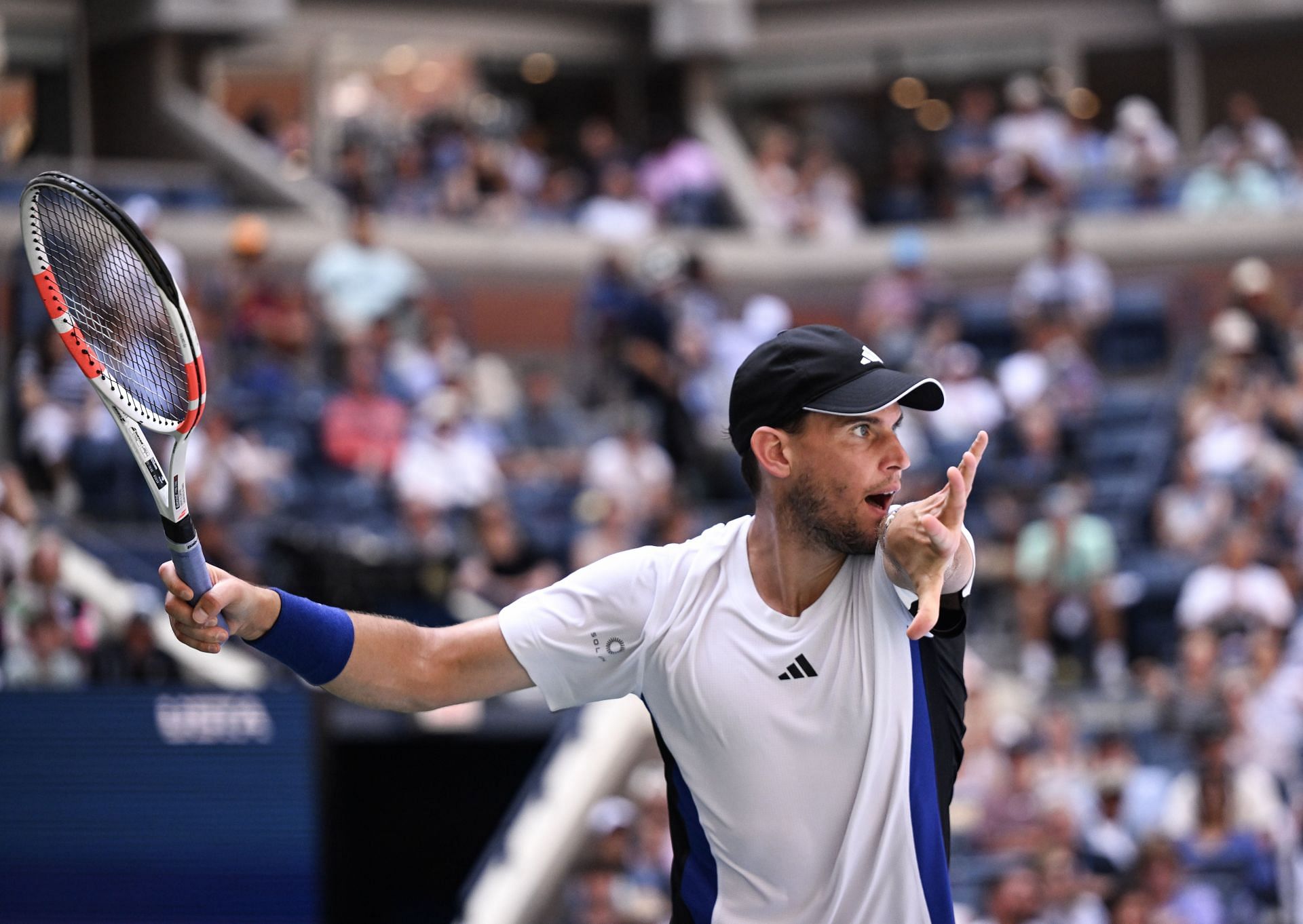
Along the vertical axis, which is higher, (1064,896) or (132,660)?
(132,660)

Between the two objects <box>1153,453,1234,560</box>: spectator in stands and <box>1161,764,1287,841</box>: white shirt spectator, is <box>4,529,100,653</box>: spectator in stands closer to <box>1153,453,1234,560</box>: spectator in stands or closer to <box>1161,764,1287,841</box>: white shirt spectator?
<box>1161,764,1287,841</box>: white shirt spectator

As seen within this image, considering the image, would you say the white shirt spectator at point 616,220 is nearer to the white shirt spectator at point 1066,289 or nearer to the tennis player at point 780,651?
the white shirt spectator at point 1066,289

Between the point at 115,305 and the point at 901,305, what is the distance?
11.5 metres

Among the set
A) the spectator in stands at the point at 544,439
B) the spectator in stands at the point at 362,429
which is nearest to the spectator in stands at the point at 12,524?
the spectator in stands at the point at 362,429

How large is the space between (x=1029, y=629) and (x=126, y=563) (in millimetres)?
5894

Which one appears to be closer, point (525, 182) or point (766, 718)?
point (766, 718)

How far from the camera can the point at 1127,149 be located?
1906 centimetres

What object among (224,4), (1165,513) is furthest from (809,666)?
(224,4)

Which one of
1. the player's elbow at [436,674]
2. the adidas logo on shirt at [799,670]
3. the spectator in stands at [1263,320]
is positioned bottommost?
the spectator in stands at [1263,320]

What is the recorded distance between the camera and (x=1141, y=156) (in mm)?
18688

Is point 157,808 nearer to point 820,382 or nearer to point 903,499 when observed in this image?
point 903,499

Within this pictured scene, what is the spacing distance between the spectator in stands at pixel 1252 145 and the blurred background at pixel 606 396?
0.16ft

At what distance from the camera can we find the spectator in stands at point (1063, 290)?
1536 cm

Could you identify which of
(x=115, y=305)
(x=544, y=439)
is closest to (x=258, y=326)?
(x=544, y=439)
